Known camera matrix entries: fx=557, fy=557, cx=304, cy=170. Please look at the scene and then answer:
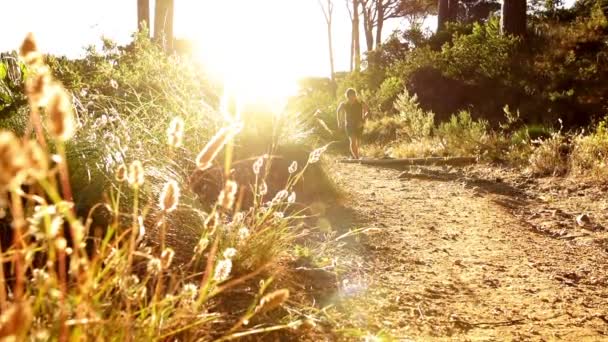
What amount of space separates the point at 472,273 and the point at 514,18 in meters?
12.0

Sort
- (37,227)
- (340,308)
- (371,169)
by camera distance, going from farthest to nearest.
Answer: (371,169) → (340,308) → (37,227)

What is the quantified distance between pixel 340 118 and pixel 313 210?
737 centimetres

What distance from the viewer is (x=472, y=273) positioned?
12.4 ft

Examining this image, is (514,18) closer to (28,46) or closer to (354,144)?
(354,144)

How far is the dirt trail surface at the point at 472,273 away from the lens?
282 cm

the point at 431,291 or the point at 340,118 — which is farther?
the point at 340,118

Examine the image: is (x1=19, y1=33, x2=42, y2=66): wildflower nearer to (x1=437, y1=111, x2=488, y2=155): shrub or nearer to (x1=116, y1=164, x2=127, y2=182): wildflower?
(x1=116, y1=164, x2=127, y2=182): wildflower

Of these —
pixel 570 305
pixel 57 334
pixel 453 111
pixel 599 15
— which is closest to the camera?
pixel 57 334

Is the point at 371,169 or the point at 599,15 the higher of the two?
the point at 599,15

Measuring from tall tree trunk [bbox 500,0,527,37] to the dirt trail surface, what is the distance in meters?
8.81

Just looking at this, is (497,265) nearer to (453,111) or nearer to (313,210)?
(313,210)

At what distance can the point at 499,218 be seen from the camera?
5508mm

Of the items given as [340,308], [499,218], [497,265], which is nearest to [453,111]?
[499,218]

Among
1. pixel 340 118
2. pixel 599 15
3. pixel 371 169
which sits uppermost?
pixel 599 15
